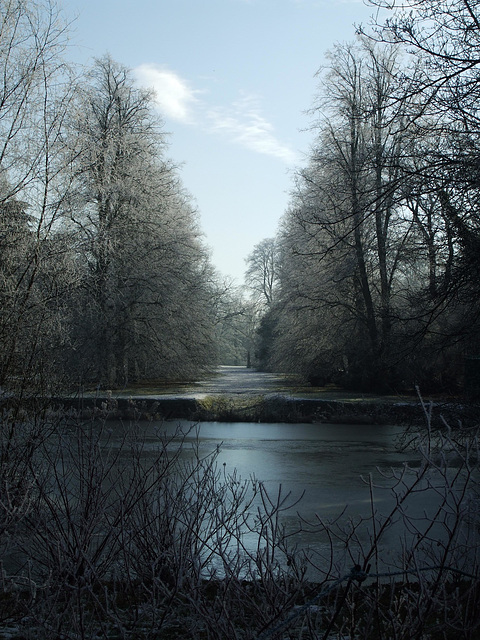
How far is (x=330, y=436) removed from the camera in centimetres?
1662

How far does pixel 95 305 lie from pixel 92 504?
1984 centimetres

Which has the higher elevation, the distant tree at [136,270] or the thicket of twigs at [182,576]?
the distant tree at [136,270]

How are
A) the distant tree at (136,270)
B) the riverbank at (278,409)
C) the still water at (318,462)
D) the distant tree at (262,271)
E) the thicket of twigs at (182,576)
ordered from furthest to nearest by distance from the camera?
the distant tree at (262,271) → the distant tree at (136,270) → the riverbank at (278,409) → the still water at (318,462) → the thicket of twigs at (182,576)

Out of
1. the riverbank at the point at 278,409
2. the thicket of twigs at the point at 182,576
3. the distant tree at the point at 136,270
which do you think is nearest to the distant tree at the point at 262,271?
the distant tree at the point at 136,270

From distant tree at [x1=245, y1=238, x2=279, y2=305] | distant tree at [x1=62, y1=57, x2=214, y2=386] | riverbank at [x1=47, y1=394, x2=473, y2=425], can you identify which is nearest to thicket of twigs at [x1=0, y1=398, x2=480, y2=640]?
riverbank at [x1=47, y1=394, x2=473, y2=425]

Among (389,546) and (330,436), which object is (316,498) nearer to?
(389,546)

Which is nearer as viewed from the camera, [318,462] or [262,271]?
[318,462]

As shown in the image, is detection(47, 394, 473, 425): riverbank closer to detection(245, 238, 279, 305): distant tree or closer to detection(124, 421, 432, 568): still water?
detection(124, 421, 432, 568): still water

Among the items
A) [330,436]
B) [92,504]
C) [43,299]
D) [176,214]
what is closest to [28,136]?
[43,299]

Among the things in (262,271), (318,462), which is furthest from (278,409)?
(262,271)

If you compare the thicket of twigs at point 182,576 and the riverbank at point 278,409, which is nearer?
the thicket of twigs at point 182,576

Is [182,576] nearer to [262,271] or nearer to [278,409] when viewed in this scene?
[278,409]

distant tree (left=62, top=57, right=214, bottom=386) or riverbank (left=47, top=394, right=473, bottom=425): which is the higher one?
distant tree (left=62, top=57, right=214, bottom=386)

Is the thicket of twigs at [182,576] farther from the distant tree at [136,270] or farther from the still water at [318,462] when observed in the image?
the distant tree at [136,270]
